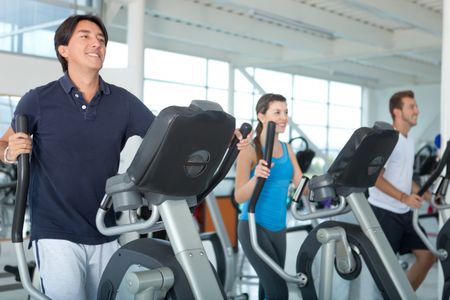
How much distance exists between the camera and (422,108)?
669 inches

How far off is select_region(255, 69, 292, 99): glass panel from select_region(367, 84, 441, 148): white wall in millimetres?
3412

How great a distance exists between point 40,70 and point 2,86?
325mm

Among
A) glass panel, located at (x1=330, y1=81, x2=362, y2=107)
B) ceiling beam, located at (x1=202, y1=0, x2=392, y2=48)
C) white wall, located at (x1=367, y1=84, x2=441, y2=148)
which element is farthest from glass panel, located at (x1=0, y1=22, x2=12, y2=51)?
white wall, located at (x1=367, y1=84, x2=441, y2=148)

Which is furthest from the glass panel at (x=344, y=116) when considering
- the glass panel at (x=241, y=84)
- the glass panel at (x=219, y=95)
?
the glass panel at (x=219, y=95)

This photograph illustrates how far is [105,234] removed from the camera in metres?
1.82

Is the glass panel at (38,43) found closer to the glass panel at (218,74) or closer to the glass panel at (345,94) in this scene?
the glass panel at (218,74)

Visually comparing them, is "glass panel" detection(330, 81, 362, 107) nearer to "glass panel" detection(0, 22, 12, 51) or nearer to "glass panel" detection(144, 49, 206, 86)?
"glass panel" detection(144, 49, 206, 86)

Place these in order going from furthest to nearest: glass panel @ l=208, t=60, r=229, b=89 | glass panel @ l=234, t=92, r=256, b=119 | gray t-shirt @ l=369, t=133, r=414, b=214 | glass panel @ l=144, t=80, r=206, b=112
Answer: glass panel @ l=234, t=92, r=256, b=119 < glass panel @ l=208, t=60, r=229, b=89 < glass panel @ l=144, t=80, r=206, b=112 < gray t-shirt @ l=369, t=133, r=414, b=214

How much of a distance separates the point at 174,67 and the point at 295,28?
3.27 meters

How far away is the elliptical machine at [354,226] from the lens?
99.7 inches

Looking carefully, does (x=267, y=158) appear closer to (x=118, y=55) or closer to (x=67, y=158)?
(x=67, y=158)

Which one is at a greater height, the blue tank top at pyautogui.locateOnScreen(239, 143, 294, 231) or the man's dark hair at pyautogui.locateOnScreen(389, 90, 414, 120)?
the man's dark hair at pyautogui.locateOnScreen(389, 90, 414, 120)

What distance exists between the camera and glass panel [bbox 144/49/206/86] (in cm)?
1205

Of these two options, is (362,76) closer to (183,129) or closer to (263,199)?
(263,199)
